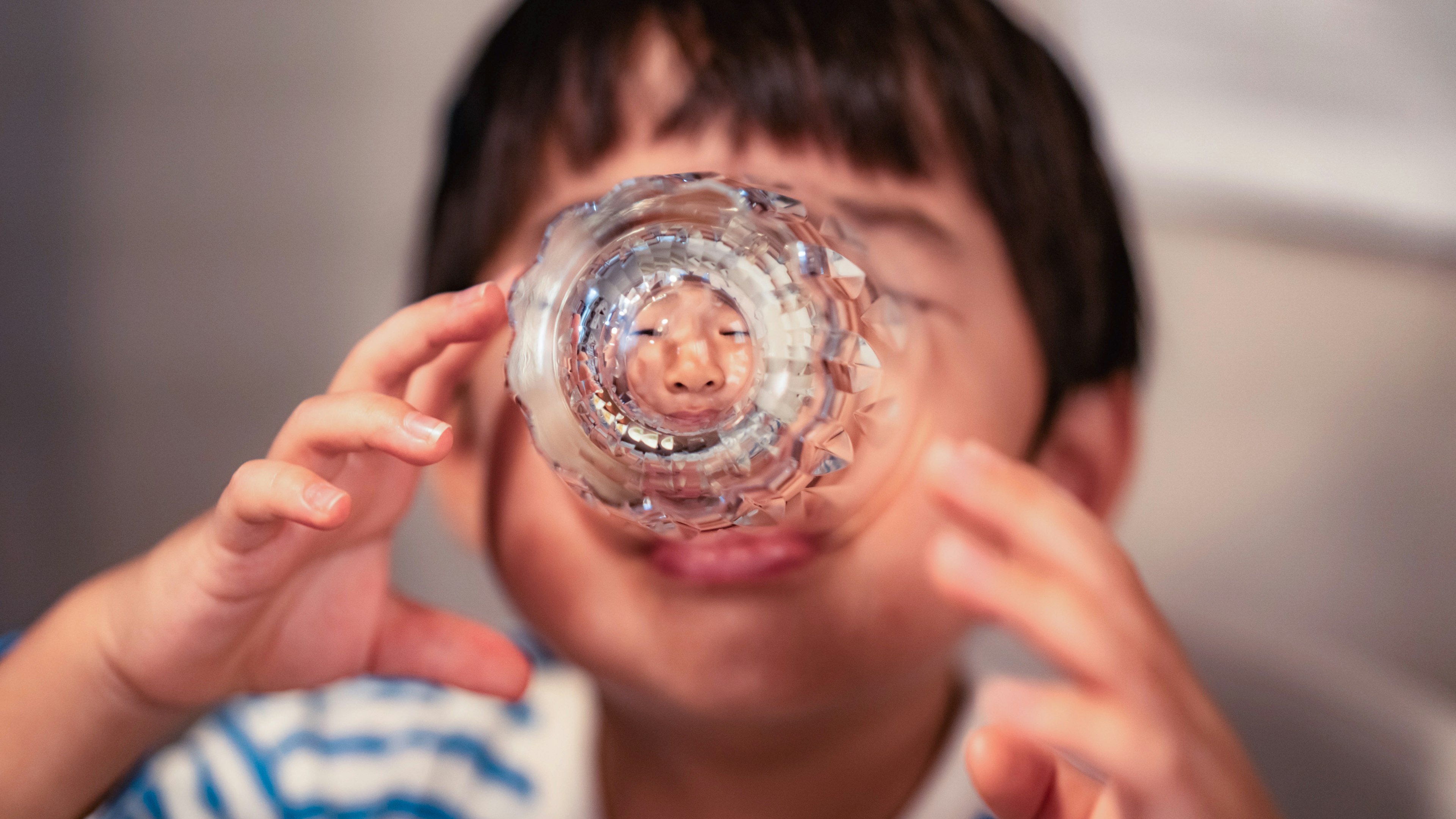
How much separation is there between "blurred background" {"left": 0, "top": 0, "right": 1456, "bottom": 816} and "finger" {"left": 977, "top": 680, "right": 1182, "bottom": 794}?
0.30m

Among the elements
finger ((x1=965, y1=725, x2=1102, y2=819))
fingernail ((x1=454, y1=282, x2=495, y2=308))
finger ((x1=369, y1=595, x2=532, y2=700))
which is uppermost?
fingernail ((x1=454, y1=282, x2=495, y2=308))

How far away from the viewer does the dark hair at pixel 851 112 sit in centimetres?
39

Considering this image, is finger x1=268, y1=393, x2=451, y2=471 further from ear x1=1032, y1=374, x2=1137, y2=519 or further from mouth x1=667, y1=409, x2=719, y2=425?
ear x1=1032, y1=374, x2=1137, y2=519

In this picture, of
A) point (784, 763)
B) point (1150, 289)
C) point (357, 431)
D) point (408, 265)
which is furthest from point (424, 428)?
point (1150, 289)

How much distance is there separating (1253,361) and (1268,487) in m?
0.07

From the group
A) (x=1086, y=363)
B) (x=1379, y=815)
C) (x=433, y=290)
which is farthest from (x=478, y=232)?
(x=1379, y=815)

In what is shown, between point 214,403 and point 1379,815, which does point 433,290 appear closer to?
point 214,403

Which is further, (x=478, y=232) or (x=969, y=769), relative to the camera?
(x=478, y=232)

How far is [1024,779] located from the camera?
25 cm

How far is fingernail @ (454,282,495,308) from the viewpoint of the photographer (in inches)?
10.6

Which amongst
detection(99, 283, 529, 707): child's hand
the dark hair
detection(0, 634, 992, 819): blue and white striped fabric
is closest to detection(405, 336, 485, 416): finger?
detection(99, 283, 529, 707): child's hand

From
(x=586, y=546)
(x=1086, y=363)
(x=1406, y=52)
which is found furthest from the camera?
(x=1406, y=52)

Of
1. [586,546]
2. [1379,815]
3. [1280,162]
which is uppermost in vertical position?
[1280,162]

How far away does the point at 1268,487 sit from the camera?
628mm
